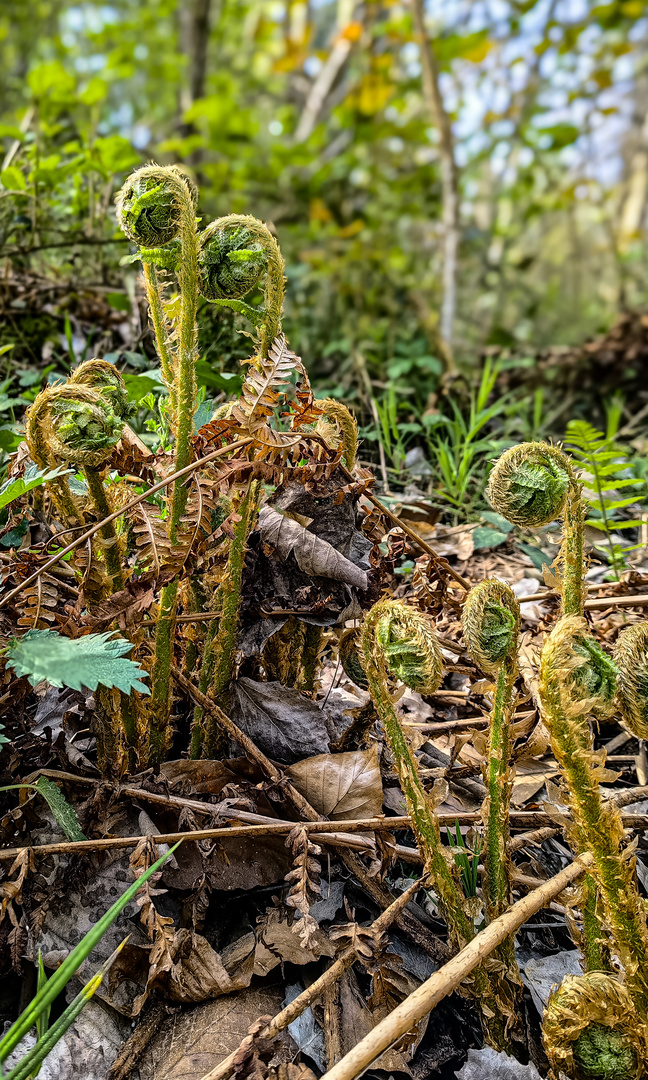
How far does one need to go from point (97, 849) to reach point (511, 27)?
6.58 meters

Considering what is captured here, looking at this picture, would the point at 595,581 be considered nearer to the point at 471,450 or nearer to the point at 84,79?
the point at 471,450

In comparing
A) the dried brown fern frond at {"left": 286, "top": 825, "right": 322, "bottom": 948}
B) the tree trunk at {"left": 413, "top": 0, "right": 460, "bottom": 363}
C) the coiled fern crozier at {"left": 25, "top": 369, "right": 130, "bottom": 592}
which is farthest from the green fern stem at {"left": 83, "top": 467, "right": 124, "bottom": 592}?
the tree trunk at {"left": 413, "top": 0, "right": 460, "bottom": 363}

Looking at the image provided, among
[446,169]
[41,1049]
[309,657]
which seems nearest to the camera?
[41,1049]

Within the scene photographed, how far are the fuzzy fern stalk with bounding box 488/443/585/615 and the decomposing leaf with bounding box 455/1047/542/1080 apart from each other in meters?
0.67

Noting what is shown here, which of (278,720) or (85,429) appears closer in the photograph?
(85,429)

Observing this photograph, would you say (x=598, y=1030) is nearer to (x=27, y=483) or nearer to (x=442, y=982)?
(x=442, y=982)

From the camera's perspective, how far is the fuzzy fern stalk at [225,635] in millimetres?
1157

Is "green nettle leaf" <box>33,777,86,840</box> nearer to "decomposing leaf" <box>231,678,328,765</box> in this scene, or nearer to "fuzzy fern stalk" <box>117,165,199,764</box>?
"fuzzy fern stalk" <box>117,165,199,764</box>

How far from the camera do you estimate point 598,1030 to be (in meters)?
0.87

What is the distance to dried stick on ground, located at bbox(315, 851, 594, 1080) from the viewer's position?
0.81 metres

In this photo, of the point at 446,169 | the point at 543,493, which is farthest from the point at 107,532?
the point at 446,169

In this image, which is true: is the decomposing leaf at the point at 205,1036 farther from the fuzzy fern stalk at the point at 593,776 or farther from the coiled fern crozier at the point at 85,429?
the coiled fern crozier at the point at 85,429

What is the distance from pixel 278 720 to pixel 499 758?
0.45m

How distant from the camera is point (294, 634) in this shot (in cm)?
134
